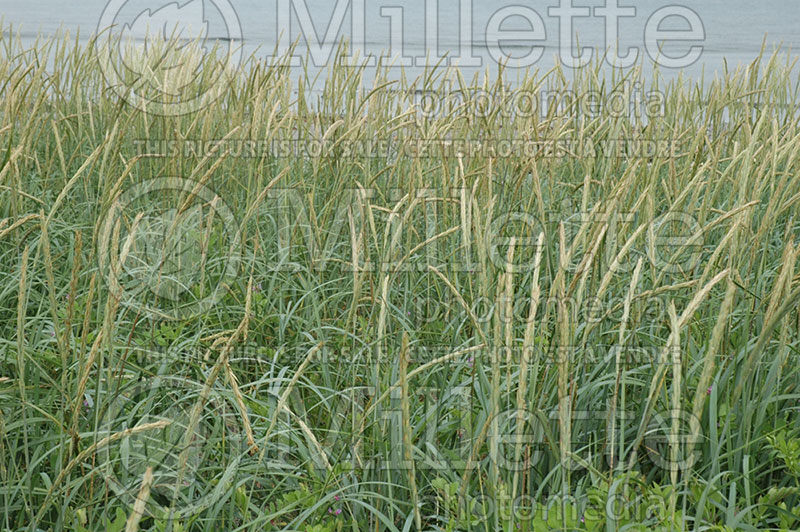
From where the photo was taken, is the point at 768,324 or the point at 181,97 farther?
the point at 181,97

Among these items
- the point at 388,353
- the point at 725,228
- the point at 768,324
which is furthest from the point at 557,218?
the point at 768,324

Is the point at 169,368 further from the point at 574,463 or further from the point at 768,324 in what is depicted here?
the point at 768,324

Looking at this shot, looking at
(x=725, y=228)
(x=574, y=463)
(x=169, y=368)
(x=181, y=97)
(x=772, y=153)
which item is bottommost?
(x=574, y=463)

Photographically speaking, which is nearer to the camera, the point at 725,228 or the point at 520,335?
the point at 520,335

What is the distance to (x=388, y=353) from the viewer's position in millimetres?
1450

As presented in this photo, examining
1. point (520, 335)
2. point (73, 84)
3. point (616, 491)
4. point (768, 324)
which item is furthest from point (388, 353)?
point (73, 84)

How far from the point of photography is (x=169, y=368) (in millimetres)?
1416

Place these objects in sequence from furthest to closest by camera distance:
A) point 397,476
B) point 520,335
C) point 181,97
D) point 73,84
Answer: point 73,84, point 181,97, point 520,335, point 397,476

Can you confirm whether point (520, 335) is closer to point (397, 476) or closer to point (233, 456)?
point (397, 476)

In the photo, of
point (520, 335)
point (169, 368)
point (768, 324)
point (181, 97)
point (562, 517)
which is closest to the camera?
point (768, 324)

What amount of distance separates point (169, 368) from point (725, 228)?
5.08ft

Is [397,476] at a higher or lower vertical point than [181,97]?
lower

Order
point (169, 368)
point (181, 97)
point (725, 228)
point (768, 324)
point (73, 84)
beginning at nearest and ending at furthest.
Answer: point (768, 324) < point (169, 368) < point (725, 228) < point (181, 97) < point (73, 84)

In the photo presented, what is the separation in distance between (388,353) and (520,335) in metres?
0.30
